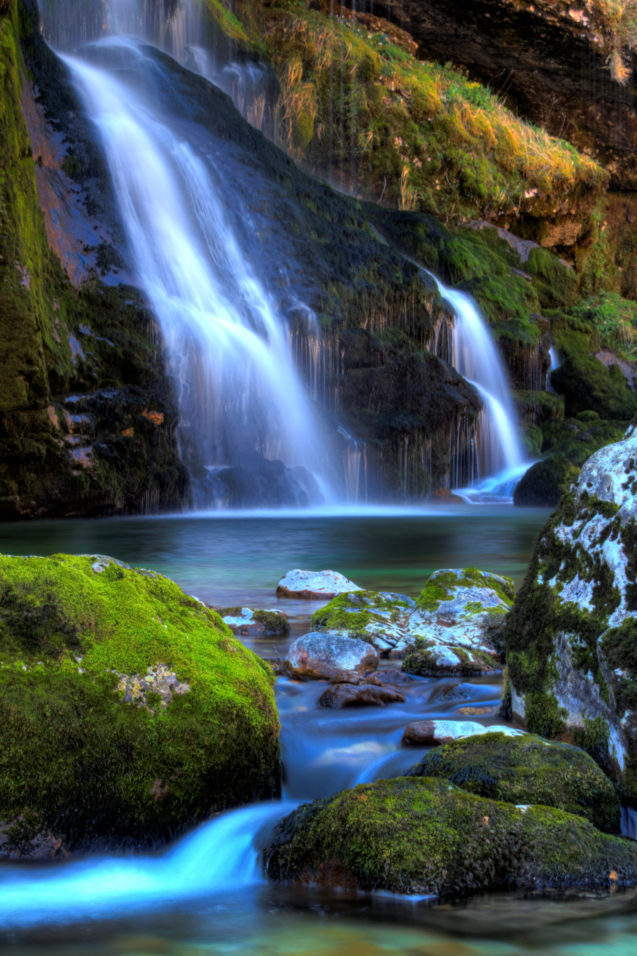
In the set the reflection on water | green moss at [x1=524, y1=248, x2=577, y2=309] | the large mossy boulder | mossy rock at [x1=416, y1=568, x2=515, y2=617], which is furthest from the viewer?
green moss at [x1=524, y1=248, x2=577, y2=309]

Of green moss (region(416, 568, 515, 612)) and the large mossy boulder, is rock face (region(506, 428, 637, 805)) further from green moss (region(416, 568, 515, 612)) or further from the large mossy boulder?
green moss (region(416, 568, 515, 612))

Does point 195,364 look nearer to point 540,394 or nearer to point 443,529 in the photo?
point 443,529

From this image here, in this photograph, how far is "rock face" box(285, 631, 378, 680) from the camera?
4.35m

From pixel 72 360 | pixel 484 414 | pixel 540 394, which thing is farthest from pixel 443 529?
pixel 540 394

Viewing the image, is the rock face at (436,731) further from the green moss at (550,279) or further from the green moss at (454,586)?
the green moss at (550,279)

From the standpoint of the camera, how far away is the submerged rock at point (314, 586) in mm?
6797

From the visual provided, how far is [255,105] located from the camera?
78.2 feet

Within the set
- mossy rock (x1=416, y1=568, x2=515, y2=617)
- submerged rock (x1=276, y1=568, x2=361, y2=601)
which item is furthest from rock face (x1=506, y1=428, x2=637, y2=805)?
submerged rock (x1=276, y1=568, x2=361, y2=601)

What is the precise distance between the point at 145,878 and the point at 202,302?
561 inches

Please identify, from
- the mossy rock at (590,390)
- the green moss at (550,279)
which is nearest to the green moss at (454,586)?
the mossy rock at (590,390)

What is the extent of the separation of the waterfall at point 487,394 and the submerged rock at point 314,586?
40.5 ft

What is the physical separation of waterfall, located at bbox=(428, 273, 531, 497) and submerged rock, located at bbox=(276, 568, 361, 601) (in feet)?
40.5

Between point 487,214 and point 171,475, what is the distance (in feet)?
60.9

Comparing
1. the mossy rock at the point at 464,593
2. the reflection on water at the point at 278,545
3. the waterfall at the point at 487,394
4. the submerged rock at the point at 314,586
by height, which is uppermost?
the waterfall at the point at 487,394
